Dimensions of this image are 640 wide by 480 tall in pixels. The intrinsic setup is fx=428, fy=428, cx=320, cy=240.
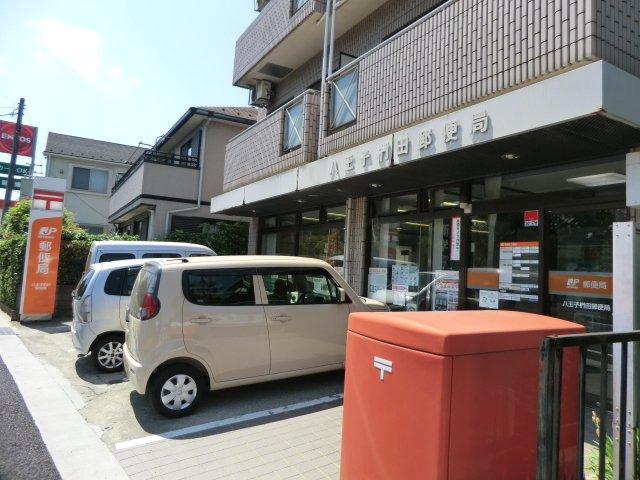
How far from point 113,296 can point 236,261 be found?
99.7 inches

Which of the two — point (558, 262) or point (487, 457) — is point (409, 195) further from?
point (487, 457)

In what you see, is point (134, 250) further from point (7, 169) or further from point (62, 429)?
point (7, 169)

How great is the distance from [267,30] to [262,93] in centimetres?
185

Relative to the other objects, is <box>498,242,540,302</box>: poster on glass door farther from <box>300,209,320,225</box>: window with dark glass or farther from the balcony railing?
the balcony railing

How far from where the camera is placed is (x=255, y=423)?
4.44 metres

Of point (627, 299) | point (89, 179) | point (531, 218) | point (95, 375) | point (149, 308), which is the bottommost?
point (95, 375)

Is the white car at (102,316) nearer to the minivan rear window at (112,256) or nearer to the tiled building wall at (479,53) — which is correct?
the minivan rear window at (112,256)

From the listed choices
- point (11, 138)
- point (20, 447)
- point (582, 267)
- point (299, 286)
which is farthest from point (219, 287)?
point (11, 138)

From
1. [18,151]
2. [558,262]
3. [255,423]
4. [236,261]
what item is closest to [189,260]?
[236,261]

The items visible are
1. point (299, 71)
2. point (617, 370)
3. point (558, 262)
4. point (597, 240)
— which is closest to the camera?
point (617, 370)

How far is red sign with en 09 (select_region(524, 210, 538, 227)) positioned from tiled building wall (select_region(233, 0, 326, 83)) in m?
5.80

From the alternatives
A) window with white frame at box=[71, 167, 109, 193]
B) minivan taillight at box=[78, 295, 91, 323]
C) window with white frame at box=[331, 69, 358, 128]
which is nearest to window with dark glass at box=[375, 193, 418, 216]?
window with white frame at box=[331, 69, 358, 128]

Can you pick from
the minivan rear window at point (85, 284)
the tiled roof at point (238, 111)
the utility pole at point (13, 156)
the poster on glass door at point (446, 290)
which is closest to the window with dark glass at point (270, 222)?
the minivan rear window at point (85, 284)

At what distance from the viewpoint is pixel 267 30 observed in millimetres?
10516
